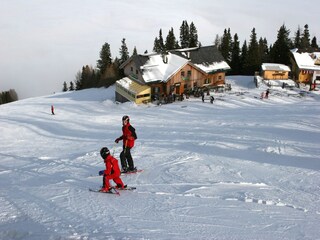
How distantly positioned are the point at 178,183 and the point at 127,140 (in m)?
2.37

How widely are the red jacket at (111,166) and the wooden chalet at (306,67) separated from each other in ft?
144

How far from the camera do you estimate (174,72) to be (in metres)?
43.0

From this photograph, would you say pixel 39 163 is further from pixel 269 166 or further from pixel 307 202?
pixel 307 202

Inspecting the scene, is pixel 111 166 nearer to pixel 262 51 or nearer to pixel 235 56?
A: pixel 235 56

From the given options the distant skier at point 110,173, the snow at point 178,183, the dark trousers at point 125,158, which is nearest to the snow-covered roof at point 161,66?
the snow at point 178,183

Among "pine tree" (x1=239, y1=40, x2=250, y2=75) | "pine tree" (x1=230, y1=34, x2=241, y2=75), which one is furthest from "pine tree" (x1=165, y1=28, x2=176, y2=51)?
"pine tree" (x1=239, y1=40, x2=250, y2=75)

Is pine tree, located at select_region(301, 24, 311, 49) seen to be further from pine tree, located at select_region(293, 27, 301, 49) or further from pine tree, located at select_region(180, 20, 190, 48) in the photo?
pine tree, located at select_region(180, 20, 190, 48)

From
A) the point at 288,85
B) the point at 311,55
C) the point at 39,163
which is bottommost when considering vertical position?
the point at 39,163

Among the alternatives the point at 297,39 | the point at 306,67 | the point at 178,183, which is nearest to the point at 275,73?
the point at 306,67

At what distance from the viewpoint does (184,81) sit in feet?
147

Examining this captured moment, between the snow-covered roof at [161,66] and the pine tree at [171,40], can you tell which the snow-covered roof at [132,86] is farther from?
the pine tree at [171,40]

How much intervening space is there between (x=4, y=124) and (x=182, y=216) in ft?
78.4

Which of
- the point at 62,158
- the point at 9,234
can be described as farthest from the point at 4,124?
the point at 9,234

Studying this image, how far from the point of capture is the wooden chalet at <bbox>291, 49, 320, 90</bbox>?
48.3 m
